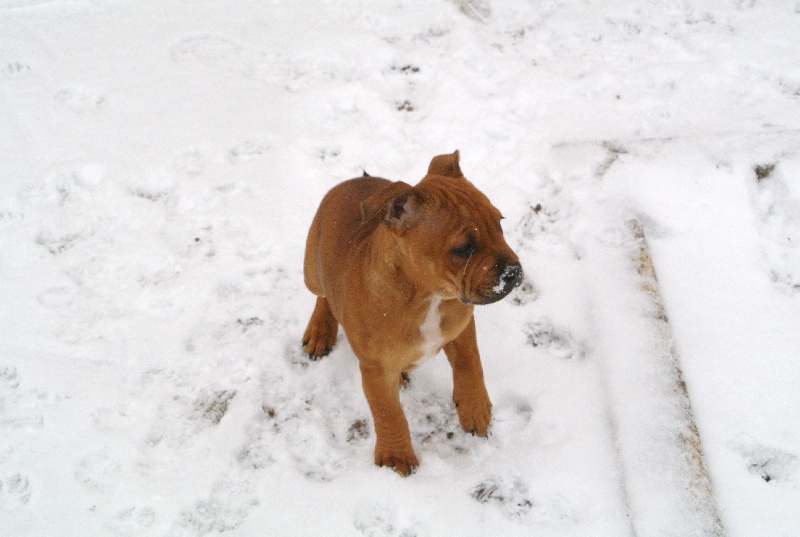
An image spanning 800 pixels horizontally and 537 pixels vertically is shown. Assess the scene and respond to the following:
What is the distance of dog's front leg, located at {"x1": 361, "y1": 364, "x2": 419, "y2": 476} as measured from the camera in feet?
9.75

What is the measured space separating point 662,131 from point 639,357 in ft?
6.36

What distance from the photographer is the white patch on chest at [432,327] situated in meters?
2.76

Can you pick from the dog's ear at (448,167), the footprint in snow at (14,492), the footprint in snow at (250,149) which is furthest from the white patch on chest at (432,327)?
the footprint in snow at (250,149)

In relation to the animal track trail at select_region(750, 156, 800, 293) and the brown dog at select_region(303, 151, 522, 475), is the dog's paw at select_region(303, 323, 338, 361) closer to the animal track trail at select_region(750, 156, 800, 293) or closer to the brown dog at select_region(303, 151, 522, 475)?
the brown dog at select_region(303, 151, 522, 475)

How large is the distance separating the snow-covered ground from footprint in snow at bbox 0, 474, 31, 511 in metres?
0.01

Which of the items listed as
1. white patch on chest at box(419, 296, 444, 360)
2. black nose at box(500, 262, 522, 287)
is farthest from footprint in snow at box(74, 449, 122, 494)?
black nose at box(500, 262, 522, 287)

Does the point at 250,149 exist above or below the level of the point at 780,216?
below

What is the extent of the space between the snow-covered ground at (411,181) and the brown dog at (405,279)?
29 centimetres

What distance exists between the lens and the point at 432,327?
2793 millimetres

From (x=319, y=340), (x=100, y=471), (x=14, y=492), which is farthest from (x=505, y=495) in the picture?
(x=14, y=492)

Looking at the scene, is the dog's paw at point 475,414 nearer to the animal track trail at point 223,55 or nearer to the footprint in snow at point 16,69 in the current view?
the animal track trail at point 223,55

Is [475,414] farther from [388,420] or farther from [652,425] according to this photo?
[652,425]

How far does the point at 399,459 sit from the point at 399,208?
4.47 feet

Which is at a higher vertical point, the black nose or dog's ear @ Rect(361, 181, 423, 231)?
dog's ear @ Rect(361, 181, 423, 231)
